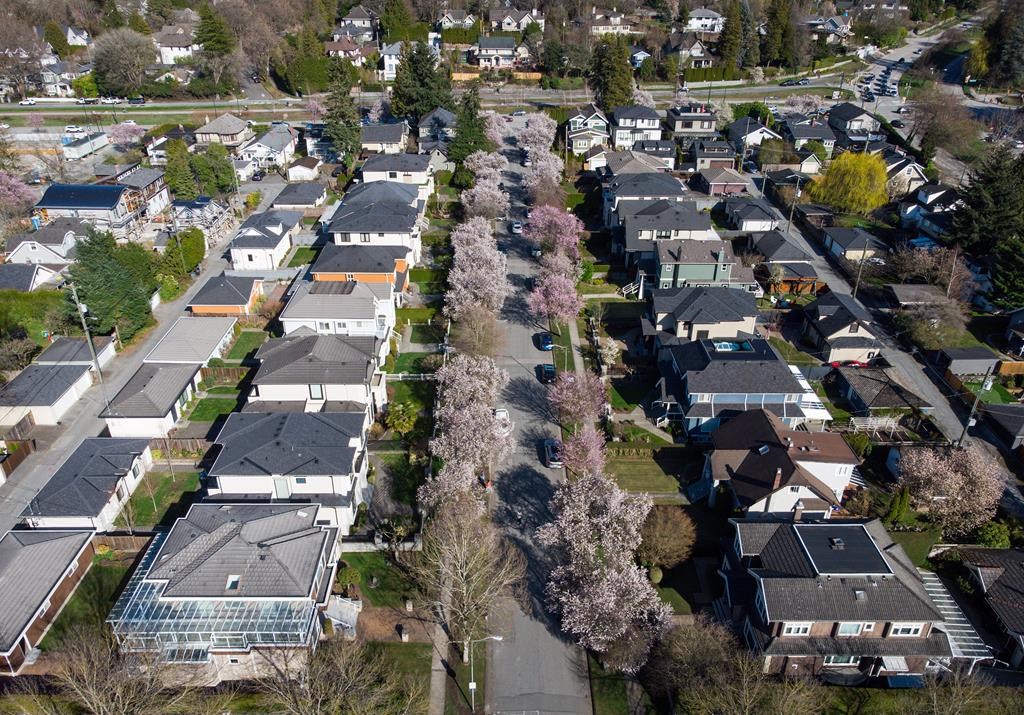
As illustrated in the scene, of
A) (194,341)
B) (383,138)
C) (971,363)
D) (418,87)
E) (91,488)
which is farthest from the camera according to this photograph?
(418,87)

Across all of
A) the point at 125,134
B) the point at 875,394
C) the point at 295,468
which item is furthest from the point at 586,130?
the point at 295,468

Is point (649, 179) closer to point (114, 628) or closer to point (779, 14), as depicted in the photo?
point (114, 628)

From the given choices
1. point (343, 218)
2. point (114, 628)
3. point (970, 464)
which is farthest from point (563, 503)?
point (343, 218)

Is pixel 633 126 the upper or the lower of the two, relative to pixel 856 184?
upper

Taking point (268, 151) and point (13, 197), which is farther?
point (268, 151)

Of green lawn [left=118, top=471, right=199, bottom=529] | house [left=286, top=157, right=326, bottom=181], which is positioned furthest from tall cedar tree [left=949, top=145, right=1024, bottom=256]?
house [left=286, top=157, right=326, bottom=181]

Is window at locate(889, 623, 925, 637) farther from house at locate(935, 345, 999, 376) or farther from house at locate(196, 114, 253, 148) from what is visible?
house at locate(196, 114, 253, 148)

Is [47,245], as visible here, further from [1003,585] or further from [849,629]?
[1003,585]

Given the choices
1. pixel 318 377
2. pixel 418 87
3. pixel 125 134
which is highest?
pixel 418 87
